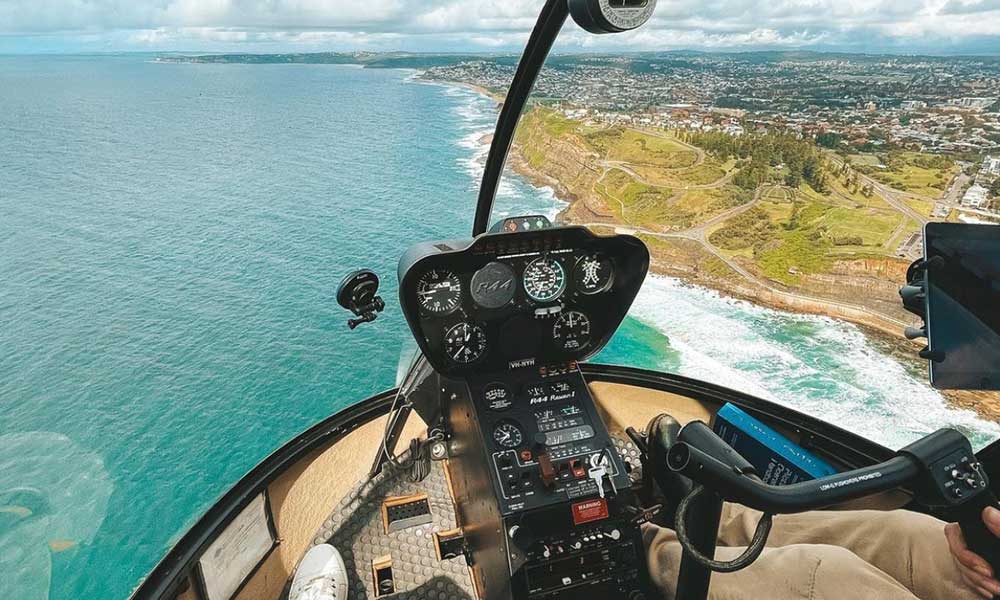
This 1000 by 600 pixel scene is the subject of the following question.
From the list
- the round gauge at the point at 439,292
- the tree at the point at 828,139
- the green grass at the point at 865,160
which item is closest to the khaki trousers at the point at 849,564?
the round gauge at the point at 439,292

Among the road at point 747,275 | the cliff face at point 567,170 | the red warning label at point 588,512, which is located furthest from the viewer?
the cliff face at point 567,170

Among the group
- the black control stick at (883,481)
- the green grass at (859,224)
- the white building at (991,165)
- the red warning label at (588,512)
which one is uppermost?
the black control stick at (883,481)

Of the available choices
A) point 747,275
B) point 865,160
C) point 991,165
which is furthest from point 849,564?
point 865,160

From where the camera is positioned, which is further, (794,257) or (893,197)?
(794,257)

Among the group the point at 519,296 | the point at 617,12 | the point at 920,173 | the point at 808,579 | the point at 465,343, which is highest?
the point at 617,12

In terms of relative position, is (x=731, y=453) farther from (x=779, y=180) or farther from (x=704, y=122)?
(x=704, y=122)

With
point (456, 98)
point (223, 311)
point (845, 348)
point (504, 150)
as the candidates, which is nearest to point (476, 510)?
point (504, 150)

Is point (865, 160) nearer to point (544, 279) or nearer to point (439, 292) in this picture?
point (544, 279)

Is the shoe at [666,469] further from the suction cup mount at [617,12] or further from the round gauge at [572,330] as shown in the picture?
the suction cup mount at [617,12]
